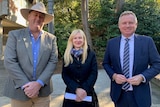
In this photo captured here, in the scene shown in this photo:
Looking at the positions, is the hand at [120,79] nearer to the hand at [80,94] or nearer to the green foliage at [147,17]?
the hand at [80,94]

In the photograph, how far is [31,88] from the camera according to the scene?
9.34 ft

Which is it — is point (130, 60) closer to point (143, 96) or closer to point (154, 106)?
point (143, 96)

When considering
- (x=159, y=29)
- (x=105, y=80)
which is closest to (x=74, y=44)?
(x=105, y=80)

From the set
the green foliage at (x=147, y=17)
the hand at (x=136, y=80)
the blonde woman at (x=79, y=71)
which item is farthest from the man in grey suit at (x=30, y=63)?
the green foliage at (x=147, y=17)

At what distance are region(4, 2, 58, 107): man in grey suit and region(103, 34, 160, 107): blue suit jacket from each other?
701mm

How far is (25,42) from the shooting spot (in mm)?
2955

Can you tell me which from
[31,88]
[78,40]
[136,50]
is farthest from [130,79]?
[31,88]

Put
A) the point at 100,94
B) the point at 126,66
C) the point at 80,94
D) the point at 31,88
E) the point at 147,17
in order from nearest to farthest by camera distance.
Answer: the point at 31,88
the point at 126,66
the point at 80,94
the point at 100,94
the point at 147,17

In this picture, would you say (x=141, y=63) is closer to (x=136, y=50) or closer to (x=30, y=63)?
(x=136, y=50)

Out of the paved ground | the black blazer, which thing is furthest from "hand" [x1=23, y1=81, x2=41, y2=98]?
the paved ground

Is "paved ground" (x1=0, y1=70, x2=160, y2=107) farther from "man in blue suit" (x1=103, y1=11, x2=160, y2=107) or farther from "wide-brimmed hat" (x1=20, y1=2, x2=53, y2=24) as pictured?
"wide-brimmed hat" (x1=20, y1=2, x2=53, y2=24)

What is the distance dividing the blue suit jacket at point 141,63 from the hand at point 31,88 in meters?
0.85

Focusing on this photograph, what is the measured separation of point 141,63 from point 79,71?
30.0 inches

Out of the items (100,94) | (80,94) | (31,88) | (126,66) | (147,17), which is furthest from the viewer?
(147,17)
